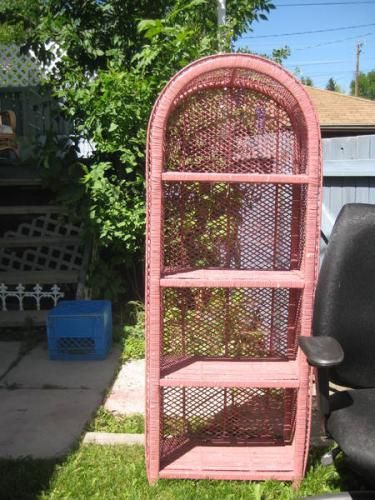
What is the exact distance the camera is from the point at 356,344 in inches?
88.6

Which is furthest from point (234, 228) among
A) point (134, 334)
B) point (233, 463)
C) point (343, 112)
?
point (343, 112)

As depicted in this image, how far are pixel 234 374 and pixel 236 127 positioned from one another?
1.24 metres

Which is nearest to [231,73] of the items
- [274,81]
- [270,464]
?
[274,81]

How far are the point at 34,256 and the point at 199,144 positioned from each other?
3315 mm

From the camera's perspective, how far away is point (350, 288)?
2.23 meters

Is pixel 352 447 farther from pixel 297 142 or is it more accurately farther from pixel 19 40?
pixel 19 40

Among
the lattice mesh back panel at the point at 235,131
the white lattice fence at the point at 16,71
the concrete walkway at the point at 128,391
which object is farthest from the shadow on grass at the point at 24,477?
the white lattice fence at the point at 16,71

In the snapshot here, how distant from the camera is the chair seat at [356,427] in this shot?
183 cm

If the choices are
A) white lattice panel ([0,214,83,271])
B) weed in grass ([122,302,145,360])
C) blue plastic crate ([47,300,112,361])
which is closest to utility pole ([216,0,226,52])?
white lattice panel ([0,214,83,271])

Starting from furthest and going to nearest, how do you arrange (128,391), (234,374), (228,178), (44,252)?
1. (44,252)
2. (128,391)
3. (234,374)
4. (228,178)

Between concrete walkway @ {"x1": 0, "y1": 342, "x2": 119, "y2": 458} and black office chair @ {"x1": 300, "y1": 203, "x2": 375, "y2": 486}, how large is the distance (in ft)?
4.99

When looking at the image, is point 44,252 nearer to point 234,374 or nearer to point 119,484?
point 119,484

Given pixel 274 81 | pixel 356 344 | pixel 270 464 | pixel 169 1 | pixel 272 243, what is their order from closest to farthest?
pixel 356 344, pixel 274 81, pixel 270 464, pixel 272 243, pixel 169 1

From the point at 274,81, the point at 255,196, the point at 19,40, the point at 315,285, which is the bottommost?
the point at 315,285
